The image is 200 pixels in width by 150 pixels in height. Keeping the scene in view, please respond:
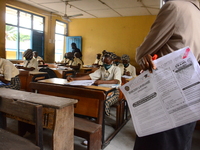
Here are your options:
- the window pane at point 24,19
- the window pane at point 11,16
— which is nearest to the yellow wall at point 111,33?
the window pane at point 24,19

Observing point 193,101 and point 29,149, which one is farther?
point 29,149

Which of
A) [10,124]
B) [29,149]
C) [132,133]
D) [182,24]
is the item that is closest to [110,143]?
[132,133]

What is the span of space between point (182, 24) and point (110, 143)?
183cm

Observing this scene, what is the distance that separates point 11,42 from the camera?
713 centimetres

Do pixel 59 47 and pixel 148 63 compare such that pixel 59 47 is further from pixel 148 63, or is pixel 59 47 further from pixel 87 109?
pixel 148 63

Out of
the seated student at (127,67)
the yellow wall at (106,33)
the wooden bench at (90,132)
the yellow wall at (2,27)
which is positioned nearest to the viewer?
the wooden bench at (90,132)

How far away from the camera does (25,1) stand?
6.90 metres

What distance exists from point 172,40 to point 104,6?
6.66 meters

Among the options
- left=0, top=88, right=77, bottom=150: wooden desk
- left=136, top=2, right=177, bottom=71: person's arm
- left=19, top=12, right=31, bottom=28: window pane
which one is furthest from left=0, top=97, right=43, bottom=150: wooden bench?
left=19, top=12, right=31, bottom=28: window pane

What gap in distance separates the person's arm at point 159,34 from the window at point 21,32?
7331mm

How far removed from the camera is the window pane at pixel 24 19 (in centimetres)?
730

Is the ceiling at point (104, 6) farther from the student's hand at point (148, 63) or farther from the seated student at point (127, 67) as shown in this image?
the student's hand at point (148, 63)

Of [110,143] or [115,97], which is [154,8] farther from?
[110,143]

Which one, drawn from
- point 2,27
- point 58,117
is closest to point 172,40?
point 58,117
